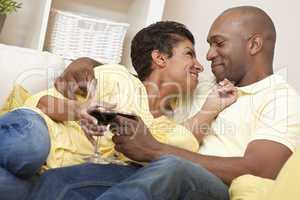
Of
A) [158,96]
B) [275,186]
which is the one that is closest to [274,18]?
[158,96]

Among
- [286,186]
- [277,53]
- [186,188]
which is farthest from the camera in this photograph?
[277,53]

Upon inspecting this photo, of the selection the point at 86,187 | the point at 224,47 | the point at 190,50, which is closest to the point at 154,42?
the point at 190,50

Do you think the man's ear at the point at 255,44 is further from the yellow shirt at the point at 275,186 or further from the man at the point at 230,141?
the yellow shirt at the point at 275,186

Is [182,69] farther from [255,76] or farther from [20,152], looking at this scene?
[20,152]

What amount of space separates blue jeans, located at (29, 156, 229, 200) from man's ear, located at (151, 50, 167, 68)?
538 millimetres

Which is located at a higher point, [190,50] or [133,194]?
[190,50]

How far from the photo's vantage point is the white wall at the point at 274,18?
2.68 m

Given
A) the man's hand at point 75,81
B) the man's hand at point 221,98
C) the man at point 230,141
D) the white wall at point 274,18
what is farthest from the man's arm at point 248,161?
the white wall at point 274,18

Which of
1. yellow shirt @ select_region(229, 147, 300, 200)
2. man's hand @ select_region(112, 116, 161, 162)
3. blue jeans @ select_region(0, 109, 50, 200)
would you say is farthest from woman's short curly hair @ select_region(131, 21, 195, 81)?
yellow shirt @ select_region(229, 147, 300, 200)

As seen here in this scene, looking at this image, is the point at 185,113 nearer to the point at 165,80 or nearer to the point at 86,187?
the point at 165,80

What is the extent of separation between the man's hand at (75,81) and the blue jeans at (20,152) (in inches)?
10.5

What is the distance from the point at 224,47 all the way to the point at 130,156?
0.63 meters

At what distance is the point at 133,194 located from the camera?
3.95ft

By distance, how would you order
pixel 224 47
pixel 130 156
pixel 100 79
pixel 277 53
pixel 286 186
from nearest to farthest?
pixel 286 186 < pixel 130 156 < pixel 100 79 < pixel 224 47 < pixel 277 53
